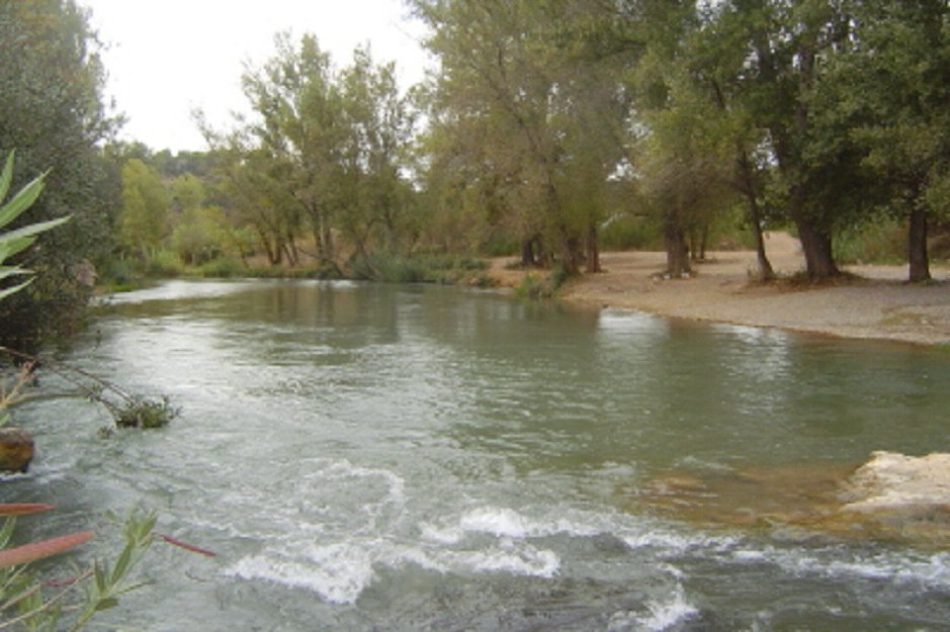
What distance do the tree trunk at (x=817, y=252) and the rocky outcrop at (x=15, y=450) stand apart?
79.7 ft

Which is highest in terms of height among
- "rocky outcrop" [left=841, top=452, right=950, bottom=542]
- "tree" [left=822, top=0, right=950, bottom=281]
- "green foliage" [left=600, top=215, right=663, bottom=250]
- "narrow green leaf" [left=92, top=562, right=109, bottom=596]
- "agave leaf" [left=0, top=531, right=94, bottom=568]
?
"tree" [left=822, top=0, right=950, bottom=281]

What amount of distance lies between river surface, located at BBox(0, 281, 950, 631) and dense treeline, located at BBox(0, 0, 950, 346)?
349 centimetres

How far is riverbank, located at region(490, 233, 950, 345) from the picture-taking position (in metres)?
20.5

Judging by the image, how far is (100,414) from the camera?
12.7 m

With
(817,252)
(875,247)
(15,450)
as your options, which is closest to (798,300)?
(817,252)

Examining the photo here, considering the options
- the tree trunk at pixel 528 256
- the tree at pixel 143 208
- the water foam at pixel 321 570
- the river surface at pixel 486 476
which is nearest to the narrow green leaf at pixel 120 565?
the river surface at pixel 486 476

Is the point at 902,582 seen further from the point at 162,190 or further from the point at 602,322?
the point at 162,190

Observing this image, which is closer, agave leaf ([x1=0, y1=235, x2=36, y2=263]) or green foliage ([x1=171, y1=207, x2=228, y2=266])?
agave leaf ([x1=0, y1=235, x2=36, y2=263])

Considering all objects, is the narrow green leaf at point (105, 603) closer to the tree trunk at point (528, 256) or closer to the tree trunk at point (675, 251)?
the tree trunk at point (675, 251)

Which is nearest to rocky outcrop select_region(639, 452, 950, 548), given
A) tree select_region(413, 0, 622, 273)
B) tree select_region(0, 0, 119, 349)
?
tree select_region(0, 0, 119, 349)

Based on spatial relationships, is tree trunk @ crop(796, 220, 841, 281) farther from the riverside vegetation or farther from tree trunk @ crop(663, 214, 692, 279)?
tree trunk @ crop(663, 214, 692, 279)

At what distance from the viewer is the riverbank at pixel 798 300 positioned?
20.5 m

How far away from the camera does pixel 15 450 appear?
946 cm

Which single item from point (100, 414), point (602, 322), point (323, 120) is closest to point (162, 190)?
point (323, 120)
